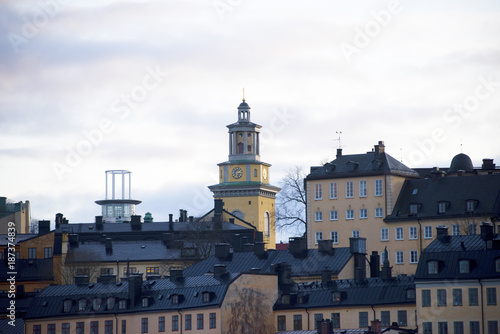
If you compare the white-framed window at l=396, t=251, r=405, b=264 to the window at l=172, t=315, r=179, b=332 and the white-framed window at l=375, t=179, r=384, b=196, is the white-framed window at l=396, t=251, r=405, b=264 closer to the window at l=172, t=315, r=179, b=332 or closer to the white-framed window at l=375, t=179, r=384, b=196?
the white-framed window at l=375, t=179, r=384, b=196

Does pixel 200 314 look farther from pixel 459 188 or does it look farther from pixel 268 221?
pixel 268 221

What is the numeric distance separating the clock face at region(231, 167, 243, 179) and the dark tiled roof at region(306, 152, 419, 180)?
5023 centimetres

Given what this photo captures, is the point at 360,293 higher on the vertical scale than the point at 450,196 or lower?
lower

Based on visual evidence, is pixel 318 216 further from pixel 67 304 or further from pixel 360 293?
pixel 360 293

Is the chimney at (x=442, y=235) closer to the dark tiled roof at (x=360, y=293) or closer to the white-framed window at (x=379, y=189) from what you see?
the dark tiled roof at (x=360, y=293)

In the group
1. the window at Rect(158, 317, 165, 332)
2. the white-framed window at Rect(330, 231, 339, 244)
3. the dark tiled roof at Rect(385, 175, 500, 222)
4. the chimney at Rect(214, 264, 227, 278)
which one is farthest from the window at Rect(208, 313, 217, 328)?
the white-framed window at Rect(330, 231, 339, 244)

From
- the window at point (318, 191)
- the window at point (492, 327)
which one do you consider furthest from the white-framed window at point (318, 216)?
the window at point (492, 327)

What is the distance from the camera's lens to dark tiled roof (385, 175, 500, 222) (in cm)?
12344

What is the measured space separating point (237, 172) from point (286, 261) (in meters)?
66.0

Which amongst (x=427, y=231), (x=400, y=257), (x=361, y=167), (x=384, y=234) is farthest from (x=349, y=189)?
(x=427, y=231)

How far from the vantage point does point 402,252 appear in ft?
A: 414

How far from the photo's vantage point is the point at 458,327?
9612cm

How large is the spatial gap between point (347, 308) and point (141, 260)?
43040mm

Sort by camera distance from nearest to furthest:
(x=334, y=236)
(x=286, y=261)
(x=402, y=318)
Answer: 1. (x=402, y=318)
2. (x=286, y=261)
3. (x=334, y=236)
